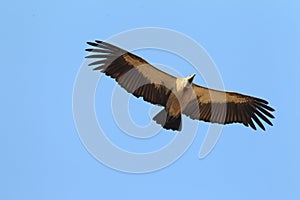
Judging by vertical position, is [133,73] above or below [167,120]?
above

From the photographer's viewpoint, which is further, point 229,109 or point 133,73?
point 229,109

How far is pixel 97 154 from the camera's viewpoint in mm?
13844

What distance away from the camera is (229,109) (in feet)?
49.0

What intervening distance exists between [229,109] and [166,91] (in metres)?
1.72

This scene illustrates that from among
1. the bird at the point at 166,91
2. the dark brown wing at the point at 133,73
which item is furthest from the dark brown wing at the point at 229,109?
the dark brown wing at the point at 133,73

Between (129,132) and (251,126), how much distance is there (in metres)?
2.89

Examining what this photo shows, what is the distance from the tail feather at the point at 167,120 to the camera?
13906 millimetres

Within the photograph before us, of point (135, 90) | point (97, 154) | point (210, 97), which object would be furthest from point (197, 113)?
point (97, 154)

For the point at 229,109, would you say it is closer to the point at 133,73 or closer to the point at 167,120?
the point at 167,120

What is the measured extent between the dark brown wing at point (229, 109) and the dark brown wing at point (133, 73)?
857 mm

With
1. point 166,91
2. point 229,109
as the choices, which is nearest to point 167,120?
point 166,91

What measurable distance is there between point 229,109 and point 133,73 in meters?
2.48

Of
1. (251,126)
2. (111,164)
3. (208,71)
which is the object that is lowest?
(111,164)

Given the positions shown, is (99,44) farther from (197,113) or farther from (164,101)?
(197,113)
